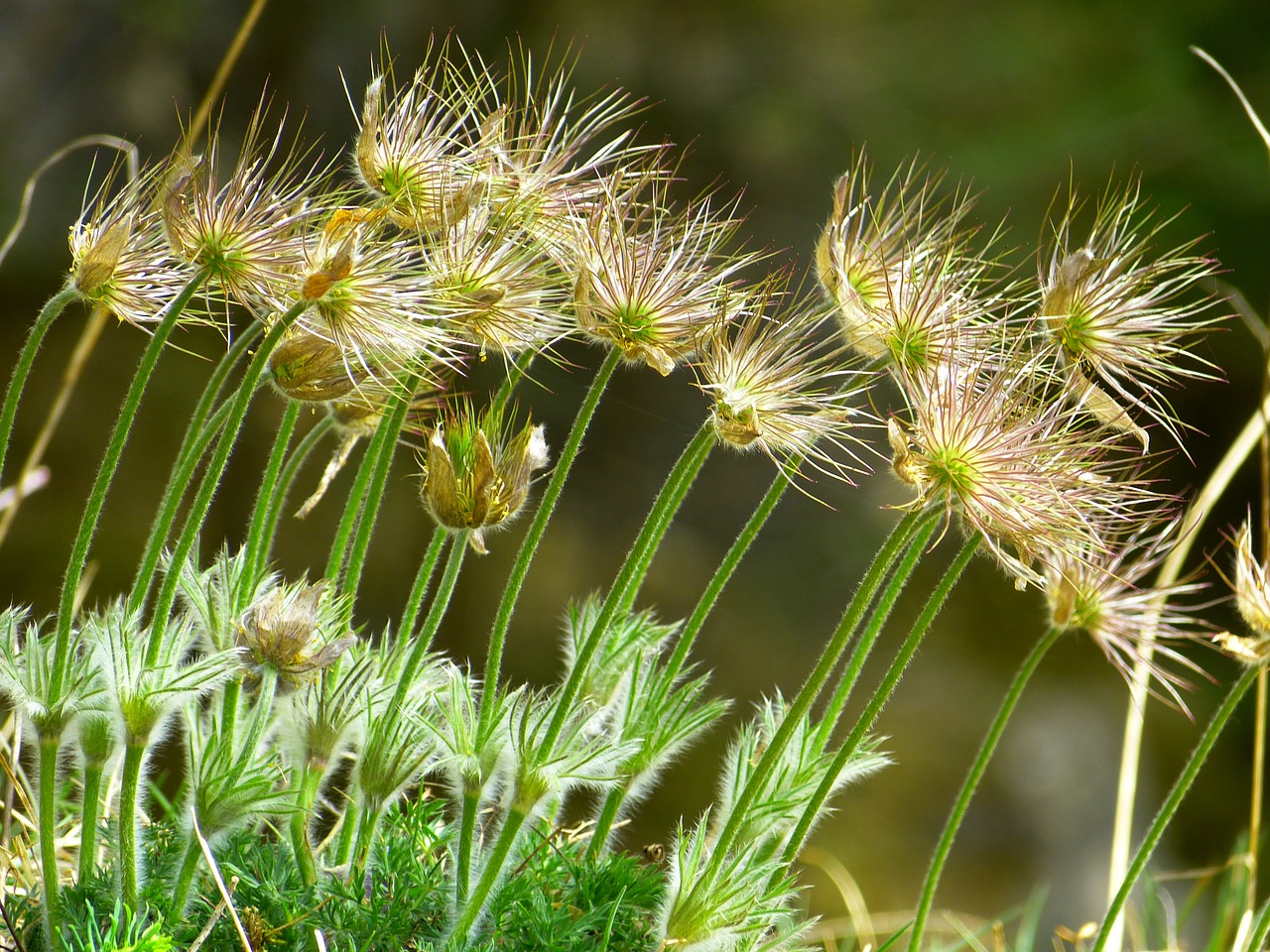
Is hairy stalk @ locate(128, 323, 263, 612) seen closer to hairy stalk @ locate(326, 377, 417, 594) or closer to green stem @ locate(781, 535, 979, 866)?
hairy stalk @ locate(326, 377, 417, 594)

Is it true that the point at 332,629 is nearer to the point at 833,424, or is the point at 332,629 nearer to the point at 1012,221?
the point at 833,424

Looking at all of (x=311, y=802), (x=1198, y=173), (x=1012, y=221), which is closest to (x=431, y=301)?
(x=311, y=802)

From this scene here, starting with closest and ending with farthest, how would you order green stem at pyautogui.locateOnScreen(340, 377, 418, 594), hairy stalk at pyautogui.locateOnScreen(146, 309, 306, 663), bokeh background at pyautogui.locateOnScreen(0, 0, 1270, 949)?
1. hairy stalk at pyautogui.locateOnScreen(146, 309, 306, 663)
2. green stem at pyautogui.locateOnScreen(340, 377, 418, 594)
3. bokeh background at pyautogui.locateOnScreen(0, 0, 1270, 949)

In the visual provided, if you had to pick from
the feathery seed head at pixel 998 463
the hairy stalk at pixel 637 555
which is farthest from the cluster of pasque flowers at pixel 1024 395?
the hairy stalk at pixel 637 555

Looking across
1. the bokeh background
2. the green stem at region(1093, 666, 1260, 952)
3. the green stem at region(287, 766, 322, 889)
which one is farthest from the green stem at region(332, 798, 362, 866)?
the bokeh background

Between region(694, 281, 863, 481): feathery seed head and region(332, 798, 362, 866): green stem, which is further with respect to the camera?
region(332, 798, 362, 866): green stem

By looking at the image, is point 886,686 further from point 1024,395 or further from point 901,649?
point 1024,395

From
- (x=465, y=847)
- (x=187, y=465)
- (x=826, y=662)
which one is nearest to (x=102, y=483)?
(x=187, y=465)
